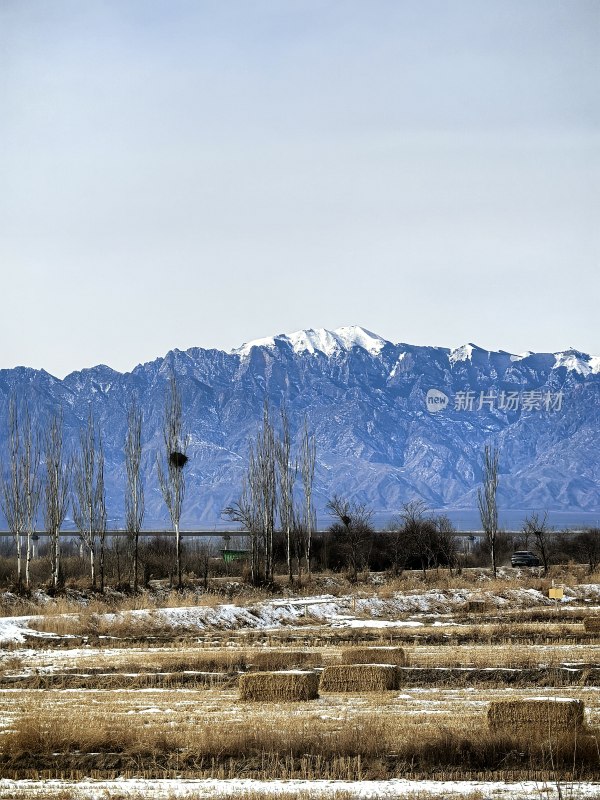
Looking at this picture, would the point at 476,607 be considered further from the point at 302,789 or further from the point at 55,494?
the point at 302,789

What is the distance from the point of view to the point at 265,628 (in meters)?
43.8

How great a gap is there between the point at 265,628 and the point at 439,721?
25.1 metres

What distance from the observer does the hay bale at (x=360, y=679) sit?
23.4m

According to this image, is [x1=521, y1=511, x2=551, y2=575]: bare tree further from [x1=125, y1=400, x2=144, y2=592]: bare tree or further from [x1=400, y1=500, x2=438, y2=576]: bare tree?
[x1=125, y1=400, x2=144, y2=592]: bare tree

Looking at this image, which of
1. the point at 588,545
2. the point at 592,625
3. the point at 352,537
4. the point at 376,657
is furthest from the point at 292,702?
the point at 588,545

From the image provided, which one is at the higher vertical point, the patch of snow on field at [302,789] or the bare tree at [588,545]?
the bare tree at [588,545]

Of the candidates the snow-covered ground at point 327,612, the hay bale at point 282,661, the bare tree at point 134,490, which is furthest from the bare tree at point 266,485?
the hay bale at point 282,661

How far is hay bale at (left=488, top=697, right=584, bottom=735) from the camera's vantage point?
55.6 feet

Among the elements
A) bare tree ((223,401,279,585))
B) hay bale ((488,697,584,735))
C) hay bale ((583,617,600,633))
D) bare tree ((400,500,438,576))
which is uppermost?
bare tree ((223,401,279,585))

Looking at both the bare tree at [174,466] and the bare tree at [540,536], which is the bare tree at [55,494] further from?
the bare tree at [540,536]

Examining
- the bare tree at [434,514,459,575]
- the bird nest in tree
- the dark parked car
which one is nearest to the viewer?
the bird nest in tree

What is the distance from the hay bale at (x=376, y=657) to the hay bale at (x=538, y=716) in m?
10.2

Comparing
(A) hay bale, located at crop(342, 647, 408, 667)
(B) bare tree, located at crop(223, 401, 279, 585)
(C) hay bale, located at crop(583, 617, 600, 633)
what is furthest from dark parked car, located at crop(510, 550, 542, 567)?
(A) hay bale, located at crop(342, 647, 408, 667)

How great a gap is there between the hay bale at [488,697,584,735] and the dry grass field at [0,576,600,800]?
0.09ft
